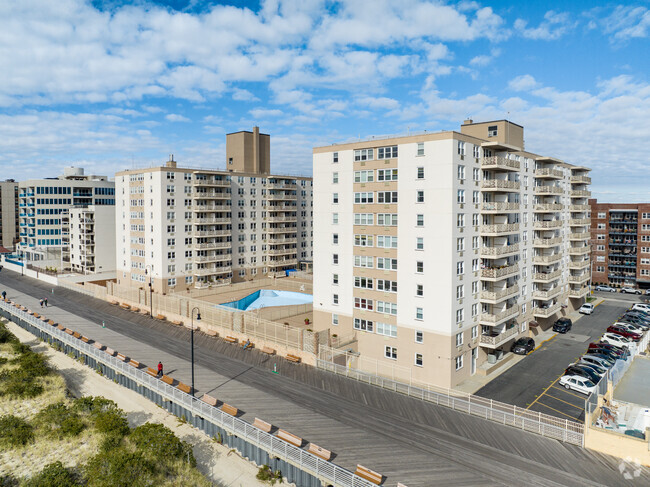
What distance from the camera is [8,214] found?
143 m

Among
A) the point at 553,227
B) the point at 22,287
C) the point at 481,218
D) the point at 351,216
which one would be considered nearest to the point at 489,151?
the point at 481,218

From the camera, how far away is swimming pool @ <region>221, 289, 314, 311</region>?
7044 cm

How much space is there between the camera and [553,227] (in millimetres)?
57531

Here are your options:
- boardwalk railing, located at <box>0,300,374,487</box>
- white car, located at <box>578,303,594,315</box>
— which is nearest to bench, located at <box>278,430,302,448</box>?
boardwalk railing, located at <box>0,300,374,487</box>

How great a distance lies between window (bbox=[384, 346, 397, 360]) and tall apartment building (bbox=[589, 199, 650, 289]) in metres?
72.1

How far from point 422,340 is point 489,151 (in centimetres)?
2045

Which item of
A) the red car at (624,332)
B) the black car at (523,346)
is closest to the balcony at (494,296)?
the black car at (523,346)

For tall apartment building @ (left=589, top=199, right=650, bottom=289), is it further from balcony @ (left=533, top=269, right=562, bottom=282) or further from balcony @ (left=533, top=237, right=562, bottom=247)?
balcony @ (left=533, top=269, right=562, bottom=282)

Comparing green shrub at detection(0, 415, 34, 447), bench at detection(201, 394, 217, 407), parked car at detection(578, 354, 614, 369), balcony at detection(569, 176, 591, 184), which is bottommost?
green shrub at detection(0, 415, 34, 447)

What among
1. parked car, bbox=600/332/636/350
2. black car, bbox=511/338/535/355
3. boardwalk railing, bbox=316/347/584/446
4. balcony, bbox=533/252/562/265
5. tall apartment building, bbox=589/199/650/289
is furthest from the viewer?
tall apartment building, bbox=589/199/650/289

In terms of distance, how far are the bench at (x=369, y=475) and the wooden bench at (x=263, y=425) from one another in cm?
685

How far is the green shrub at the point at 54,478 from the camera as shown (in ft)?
91.9

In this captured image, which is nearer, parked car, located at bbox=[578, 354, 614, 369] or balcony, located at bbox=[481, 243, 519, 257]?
balcony, located at bbox=[481, 243, 519, 257]

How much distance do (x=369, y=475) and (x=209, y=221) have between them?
5802cm
